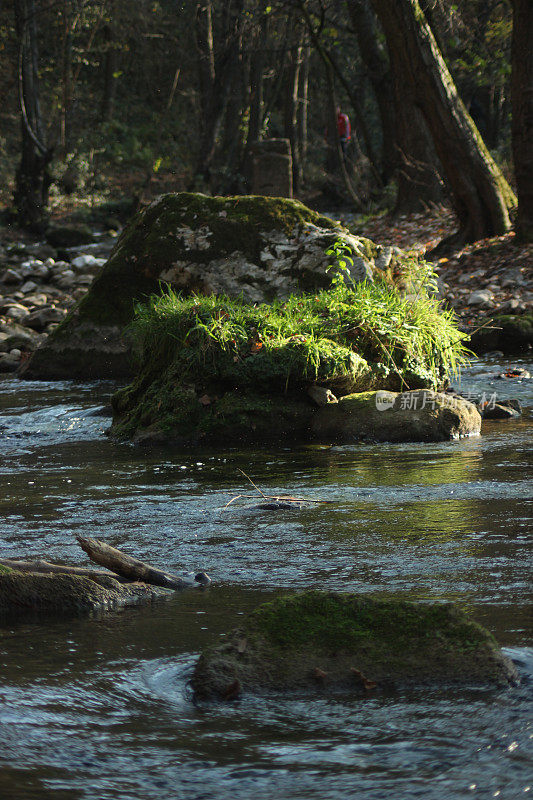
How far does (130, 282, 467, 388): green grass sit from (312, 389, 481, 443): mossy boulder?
0.37 metres

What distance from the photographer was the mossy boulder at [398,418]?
7.10m

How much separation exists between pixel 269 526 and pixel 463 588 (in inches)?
54.2

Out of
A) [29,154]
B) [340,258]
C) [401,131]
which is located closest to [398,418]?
[340,258]

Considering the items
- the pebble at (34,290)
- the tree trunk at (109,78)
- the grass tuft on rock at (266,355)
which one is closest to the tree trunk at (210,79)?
the pebble at (34,290)

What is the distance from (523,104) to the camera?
14.1 metres

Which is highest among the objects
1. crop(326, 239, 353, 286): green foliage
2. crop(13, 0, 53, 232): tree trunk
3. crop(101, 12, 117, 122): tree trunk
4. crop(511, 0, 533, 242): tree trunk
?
crop(101, 12, 117, 122): tree trunk

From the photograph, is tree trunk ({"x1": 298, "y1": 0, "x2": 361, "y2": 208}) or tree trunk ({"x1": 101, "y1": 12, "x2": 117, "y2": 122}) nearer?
tree trunk ({"x1": 298, "y1": 0, "x2": 361, "y2": 208})

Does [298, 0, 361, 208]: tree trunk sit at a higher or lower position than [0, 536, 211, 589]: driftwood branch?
higher

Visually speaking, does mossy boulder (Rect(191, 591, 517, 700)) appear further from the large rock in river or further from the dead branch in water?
the large rock in river

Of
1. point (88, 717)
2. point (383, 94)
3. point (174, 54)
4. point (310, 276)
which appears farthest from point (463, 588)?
point (174, 54)

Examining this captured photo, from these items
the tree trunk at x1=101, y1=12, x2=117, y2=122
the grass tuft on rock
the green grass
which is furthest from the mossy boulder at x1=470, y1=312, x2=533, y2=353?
the tree trunk at x1=101, y1=12, x2=117, y2=122

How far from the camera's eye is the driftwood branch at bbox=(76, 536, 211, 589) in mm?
3594

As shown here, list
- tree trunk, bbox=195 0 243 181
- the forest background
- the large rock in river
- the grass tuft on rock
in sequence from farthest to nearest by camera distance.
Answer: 1. tree trunk, bbox=195 0 243 181
2. the forest background
3. the large rock in river
4. the grass tuft on rock

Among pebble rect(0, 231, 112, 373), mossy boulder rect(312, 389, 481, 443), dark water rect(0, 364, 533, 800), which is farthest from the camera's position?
pebble rect(0, 231, 112, 373)
